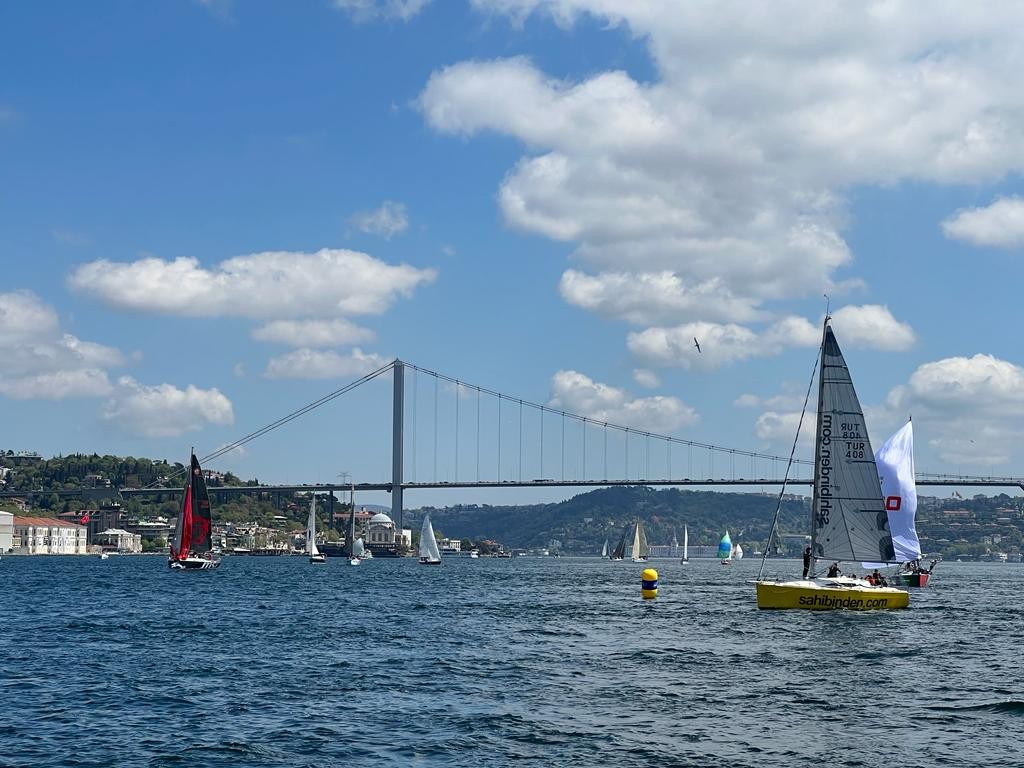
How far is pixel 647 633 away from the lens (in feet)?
111

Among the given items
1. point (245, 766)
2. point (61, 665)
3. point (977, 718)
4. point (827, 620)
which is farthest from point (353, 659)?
point (827, 620)

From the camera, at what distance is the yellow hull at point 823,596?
3781 centimetres

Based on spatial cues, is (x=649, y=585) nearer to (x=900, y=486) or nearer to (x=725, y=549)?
(x=900, y=486)

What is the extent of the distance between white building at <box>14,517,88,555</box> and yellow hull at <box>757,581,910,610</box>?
546 ft

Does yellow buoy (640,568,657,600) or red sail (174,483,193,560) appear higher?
red sail (174,483,193,560)

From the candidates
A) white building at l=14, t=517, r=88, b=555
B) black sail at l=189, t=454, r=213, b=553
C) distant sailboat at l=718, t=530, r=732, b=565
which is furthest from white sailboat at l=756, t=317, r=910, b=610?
white building at l=14, t=517, r=88, b=555

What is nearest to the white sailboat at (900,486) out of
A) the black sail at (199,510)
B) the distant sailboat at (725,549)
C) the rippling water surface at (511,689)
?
the rippling water surface at (511,689)

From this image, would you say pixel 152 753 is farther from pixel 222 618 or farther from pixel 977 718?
pixel 222 618

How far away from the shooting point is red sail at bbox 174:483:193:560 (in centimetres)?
8551

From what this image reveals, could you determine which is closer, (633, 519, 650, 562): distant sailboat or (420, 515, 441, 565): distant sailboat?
(420, 515, 441, 565): distant sailboat

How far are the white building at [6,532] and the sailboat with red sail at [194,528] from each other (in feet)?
318

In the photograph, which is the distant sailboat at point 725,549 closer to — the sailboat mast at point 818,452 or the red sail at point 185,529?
the red sail at point 185,529

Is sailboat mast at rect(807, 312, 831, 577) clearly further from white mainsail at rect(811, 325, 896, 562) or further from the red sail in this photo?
the red sail

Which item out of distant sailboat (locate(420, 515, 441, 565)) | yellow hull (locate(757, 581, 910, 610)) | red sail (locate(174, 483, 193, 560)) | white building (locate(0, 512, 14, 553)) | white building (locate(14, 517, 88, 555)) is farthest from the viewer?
white building (locate(14, 517, 88, 555))
